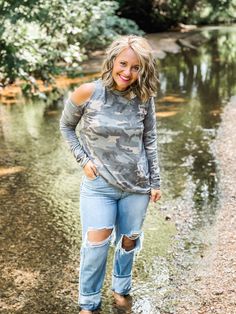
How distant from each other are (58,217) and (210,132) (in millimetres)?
3547

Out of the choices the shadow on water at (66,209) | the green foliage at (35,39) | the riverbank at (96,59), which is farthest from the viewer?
the riverbank at (96,59)

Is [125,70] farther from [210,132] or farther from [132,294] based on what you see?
[210,132]

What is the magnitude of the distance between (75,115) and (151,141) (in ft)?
1.54

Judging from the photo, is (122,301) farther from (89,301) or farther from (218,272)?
(218,272)

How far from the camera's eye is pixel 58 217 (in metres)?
4.87

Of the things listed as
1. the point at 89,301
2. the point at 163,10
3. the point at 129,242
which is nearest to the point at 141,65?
the point at 129,242

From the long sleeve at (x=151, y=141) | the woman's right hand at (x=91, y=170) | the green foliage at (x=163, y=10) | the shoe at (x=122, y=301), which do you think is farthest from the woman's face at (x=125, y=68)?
the green foliage at (x=163, y=10)

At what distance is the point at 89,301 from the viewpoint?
125 inches

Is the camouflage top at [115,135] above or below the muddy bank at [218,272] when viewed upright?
above

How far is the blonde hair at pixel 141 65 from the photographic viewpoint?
8.82ft

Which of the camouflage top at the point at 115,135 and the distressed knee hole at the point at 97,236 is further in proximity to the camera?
the distressed knee hole at the point at 97,236

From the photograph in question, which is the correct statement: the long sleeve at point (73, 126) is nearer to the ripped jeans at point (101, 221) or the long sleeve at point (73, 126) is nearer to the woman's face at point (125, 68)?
the ripped jeans at point (101, 221)

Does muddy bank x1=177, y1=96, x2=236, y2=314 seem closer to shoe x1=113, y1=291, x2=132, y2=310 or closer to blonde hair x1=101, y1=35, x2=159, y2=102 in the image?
shoe x1=113, y1=291, x2=132, y2=310

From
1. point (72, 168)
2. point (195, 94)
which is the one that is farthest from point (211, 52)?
point (72, 168)
